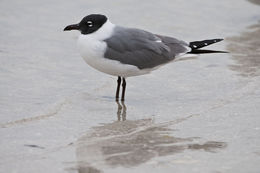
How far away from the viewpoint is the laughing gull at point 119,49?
6.11 meters

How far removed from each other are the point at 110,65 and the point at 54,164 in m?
1.97

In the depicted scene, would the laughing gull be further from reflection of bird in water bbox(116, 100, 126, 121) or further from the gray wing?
reflection of bird in water bbox(116, 100, 126, 121)

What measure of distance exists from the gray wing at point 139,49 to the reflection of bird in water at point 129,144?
2.95ft

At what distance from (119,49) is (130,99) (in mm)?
546

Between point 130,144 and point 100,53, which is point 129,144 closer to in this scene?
point 130,144

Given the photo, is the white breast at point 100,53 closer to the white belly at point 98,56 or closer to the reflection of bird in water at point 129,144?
the white belly at point 98,56

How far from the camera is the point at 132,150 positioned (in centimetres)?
463

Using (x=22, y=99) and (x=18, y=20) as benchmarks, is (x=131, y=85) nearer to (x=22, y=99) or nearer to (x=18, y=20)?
(x=22, y=99)

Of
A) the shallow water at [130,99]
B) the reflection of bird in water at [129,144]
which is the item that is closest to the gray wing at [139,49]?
the shallow water at [130,99]

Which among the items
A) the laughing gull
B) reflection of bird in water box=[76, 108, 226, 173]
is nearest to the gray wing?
the laughing gull

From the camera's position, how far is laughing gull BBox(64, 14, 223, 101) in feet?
20.1

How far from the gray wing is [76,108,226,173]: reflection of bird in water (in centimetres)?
90

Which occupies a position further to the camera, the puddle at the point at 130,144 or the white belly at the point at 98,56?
the white belly at the point at 98,56

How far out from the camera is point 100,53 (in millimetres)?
6070
